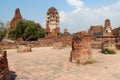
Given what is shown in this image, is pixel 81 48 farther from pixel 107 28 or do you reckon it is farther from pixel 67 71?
pixel 107 28

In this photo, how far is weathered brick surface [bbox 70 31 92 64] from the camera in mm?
11172

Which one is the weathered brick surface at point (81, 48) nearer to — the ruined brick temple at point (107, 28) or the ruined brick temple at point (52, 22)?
the ruined brick temple at point (107, 28)

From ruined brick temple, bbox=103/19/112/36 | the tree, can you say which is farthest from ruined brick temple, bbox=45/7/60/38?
the tree

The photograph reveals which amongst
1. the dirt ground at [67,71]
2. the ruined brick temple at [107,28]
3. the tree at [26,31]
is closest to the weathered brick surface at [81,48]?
the dirt ground at [67,71]

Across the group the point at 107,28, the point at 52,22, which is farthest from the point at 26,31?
the point at 107,28

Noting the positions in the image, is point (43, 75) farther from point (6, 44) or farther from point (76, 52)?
point (6, 44)

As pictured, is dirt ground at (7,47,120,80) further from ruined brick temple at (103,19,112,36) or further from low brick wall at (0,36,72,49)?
ruined brick temple at (103,19,112,36)

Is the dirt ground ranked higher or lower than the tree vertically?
lower

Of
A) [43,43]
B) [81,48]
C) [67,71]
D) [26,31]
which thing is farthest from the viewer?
[26,31]

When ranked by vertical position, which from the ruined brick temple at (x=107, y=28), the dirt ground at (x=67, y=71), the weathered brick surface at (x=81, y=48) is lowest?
the dirt ground at (x=67, y=71)

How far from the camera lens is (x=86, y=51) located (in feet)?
37.1

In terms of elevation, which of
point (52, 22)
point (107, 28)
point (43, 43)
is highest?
point (52, 22)

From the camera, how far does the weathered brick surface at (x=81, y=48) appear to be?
11.2 m

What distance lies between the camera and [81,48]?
11.4m
